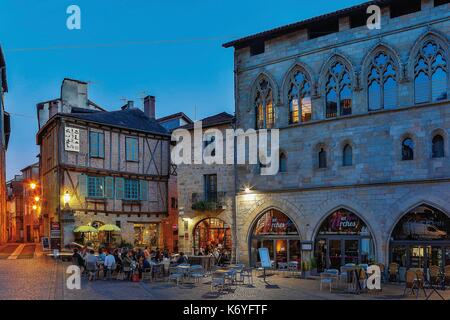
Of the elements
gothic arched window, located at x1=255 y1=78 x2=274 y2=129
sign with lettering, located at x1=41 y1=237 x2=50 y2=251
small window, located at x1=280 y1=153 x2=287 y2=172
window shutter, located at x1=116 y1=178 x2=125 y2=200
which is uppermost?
gothic arched window, located at x1=255 y1=78 x2=274 y2=129

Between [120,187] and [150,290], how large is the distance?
16.1m

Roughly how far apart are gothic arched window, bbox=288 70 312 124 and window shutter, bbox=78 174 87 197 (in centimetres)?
1311

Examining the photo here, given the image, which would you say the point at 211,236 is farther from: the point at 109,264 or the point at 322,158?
the point at 109,264

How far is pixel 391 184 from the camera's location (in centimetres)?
2025

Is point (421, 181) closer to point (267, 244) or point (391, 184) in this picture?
point (391, 184)

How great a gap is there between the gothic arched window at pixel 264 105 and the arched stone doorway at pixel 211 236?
17.8 feet

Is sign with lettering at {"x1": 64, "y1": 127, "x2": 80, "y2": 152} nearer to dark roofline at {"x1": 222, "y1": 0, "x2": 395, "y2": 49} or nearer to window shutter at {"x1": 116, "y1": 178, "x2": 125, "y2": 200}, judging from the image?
window shutter at {"x1": 116, "y1": 178, "x2": 125, "y2": 200}

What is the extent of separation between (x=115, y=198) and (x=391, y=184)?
1748cm

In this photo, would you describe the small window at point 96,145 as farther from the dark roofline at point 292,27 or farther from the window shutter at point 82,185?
the dark roofline at point 292,27

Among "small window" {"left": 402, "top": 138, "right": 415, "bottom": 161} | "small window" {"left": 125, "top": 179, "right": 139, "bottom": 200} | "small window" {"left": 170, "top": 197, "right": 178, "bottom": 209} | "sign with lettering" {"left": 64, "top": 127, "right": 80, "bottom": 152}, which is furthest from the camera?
"small window" {"left": 170, "top": 197, "right": 178, "bottom": 209}

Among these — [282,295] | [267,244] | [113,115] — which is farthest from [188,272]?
[113,115]

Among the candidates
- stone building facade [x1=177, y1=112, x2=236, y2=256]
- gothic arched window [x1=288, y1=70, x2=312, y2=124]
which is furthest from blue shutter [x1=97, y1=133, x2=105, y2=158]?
gothic arched window [x1=288, y1=70, x2=312, y2=124]

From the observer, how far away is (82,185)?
30.2m

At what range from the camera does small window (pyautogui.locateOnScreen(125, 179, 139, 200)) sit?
3275cm
